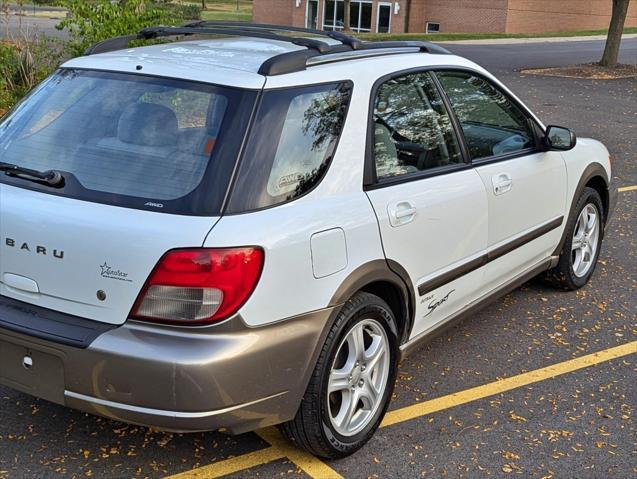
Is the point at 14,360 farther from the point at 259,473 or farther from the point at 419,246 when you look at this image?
the point at 419,246

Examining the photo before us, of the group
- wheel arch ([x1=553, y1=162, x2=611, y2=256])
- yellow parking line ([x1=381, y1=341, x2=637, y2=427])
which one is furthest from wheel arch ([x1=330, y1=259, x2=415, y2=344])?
wheel arch ([x1=553, y1=162, x2=611, y2=256])

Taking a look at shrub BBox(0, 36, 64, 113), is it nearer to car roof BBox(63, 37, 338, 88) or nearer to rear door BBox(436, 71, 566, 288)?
car roof BBox(63, 37, 338, 88)

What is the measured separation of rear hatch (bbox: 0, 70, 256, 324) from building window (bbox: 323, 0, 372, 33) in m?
40.6

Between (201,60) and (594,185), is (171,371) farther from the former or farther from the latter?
(594,185)

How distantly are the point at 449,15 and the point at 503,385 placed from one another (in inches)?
1536

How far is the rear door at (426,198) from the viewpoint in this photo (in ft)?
12.2

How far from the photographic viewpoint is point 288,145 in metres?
3.30

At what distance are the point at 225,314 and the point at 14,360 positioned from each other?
2.84 feet

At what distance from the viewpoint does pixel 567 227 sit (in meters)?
5.48

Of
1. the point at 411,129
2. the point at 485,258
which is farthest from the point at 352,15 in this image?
the point at 411,129

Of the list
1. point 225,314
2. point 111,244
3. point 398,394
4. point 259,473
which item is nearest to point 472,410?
point 398,394

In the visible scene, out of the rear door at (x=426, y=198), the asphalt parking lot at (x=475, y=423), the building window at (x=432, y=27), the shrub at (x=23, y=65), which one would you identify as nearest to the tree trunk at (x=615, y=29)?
the shrub at (x=23, y=65)

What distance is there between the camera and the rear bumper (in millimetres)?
2930

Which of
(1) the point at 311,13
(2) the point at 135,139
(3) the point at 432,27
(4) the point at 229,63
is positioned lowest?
(3) the point at 432,27
